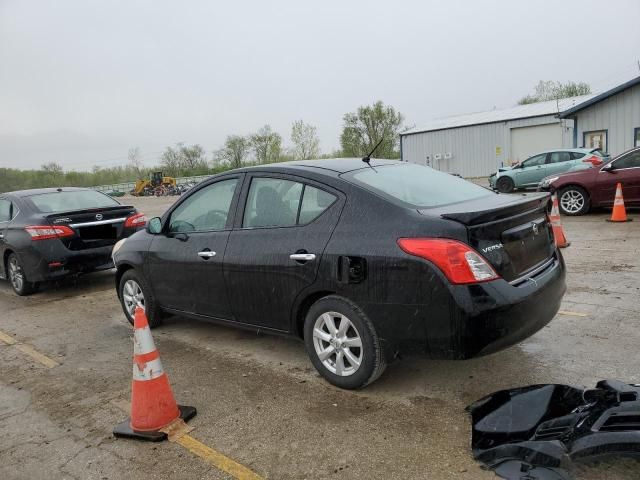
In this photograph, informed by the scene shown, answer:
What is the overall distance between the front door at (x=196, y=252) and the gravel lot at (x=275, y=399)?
49 cm

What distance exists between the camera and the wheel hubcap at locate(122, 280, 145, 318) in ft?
17.8

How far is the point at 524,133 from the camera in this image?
29.3 meters

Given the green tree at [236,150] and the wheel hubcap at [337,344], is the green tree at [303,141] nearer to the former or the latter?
the green tree at [236,150]

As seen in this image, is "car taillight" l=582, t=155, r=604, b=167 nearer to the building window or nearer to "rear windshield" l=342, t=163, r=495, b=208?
the building window

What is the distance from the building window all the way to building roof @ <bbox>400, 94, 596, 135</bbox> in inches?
148

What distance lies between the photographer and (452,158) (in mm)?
32938

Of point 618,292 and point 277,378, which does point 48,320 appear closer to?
point 277,378

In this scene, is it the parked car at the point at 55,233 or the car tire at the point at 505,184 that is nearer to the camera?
the parked car at the point at 55,233

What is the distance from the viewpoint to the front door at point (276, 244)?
3.66 metres

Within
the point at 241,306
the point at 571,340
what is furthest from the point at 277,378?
the point at 571,340

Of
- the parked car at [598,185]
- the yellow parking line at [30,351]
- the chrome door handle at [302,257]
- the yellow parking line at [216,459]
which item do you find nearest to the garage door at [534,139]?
the parked car at [598,185]

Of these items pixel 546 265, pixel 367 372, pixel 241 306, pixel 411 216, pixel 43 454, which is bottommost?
pixel 43 454

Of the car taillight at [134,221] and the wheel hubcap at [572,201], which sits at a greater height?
the car taillight at [134,221]

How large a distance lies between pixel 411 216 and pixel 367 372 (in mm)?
1077
